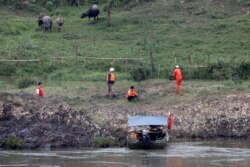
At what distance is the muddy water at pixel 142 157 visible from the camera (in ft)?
105

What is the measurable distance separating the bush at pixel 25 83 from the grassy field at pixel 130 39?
1820 millimetres

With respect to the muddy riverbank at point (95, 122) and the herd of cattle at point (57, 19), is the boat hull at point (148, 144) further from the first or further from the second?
the herd of cattle at point (57, 19)

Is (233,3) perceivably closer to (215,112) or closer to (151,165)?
(215,112)

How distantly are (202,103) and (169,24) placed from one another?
17.7m

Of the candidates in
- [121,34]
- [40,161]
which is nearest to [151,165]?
[40,161]

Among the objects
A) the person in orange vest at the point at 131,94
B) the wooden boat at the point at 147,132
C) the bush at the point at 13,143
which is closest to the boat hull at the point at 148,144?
the wooden boat at the point at 147,132

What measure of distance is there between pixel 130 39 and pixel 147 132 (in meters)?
19.8

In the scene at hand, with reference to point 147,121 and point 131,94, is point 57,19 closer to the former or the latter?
point 131,94

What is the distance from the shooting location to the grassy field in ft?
160

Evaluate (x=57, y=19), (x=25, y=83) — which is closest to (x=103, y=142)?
(x=25, y=83)

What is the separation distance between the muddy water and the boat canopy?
1113 mm

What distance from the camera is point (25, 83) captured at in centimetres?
4541

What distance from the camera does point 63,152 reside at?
3506 centimetres

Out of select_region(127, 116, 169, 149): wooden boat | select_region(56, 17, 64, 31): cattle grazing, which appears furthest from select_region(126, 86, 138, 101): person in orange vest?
select_region(56, 17, 64, 31): cattle grazing
